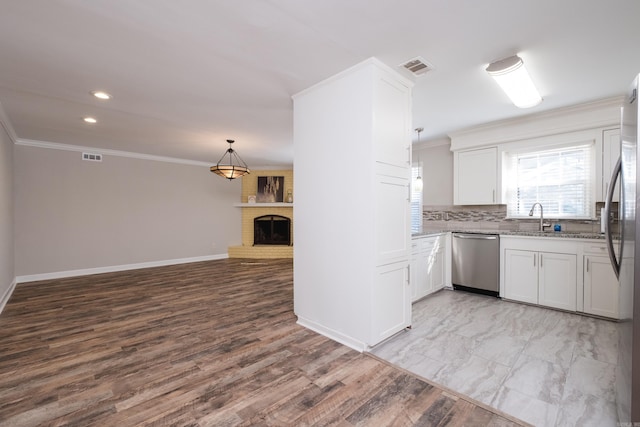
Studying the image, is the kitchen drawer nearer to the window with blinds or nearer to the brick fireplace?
the window with blinds

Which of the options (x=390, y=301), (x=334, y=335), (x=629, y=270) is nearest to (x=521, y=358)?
(x=390, y=301)

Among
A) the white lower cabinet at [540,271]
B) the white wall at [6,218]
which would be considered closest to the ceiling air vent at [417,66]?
the white lower cabinet at [540,271]

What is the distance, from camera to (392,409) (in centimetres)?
171

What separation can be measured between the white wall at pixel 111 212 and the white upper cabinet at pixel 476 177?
5.67m

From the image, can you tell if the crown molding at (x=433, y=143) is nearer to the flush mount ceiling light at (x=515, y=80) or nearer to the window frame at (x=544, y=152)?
the window frame at (x=544, y=152)

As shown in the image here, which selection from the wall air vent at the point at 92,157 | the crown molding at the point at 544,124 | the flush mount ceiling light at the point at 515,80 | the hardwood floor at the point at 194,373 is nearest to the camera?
the hardwood floor at the point at 194,373

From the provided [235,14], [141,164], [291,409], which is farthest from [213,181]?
[291,409]

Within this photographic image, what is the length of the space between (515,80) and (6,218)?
22.1 ft

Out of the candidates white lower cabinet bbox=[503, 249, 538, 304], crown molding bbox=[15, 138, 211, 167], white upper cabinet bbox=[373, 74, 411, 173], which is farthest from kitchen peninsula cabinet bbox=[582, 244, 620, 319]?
crown molding bbox=[15, 138, 211, 167]

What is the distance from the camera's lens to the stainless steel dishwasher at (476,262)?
3.88m

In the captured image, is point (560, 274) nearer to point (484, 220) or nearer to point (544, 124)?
point (484, 220)

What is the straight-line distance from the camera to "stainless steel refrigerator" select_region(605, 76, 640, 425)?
1.29 m

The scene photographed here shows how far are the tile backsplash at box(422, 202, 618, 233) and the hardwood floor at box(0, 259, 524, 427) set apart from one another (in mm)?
3063

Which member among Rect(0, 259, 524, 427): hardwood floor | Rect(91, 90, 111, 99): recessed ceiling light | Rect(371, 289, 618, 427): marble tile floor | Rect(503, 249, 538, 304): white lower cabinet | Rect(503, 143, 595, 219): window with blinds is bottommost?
Rect(0, 259, 524, 427): hardwood floor
